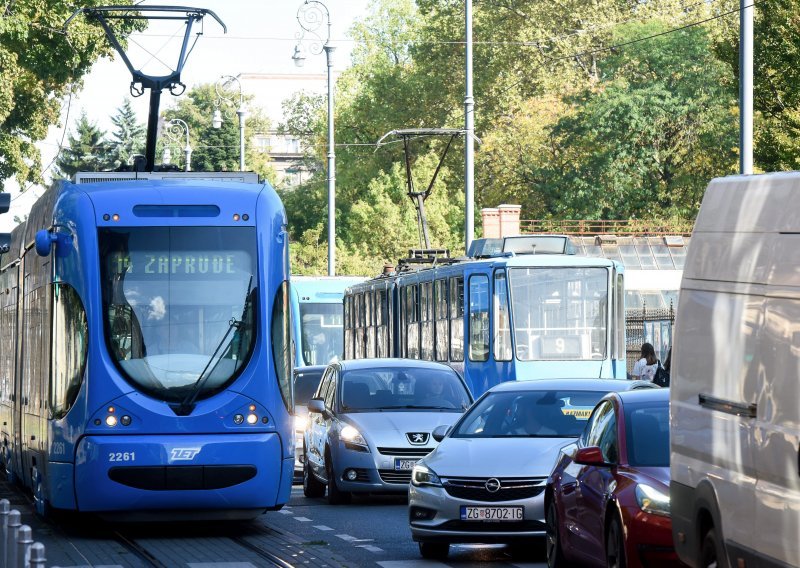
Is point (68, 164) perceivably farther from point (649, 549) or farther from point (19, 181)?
point (649, 549)

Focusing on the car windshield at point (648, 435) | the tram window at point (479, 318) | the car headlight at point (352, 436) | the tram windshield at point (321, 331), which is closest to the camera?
the car windshield at point (648, 435)

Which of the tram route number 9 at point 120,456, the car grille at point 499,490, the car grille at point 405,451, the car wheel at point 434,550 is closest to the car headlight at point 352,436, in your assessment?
the car grille at point 405,451

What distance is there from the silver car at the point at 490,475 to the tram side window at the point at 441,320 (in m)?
15.6

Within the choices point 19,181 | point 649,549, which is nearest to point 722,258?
point 649,549

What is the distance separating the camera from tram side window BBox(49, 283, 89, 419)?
16.0 meters

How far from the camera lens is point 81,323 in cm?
1603

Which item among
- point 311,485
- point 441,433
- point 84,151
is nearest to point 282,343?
point 441,433

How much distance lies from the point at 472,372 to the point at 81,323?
14747 mm

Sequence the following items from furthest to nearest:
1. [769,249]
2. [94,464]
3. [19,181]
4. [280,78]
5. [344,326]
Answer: [280,78] → [19,181] → [344,326] → [94,464] → [769,249]

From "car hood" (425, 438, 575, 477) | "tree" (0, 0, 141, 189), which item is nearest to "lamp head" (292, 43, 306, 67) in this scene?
"tree" (0, 0, 141, 189)

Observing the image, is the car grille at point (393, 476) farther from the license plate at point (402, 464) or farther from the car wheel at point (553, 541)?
the car wheel at point (553, 541)

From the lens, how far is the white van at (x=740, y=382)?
777 cm

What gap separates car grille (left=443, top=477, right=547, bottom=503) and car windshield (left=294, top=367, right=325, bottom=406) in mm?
11793

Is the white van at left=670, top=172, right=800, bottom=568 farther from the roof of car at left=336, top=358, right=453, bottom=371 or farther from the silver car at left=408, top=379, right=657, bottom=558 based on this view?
the roof of car at left=336, top=358, right=453, bottom=371
